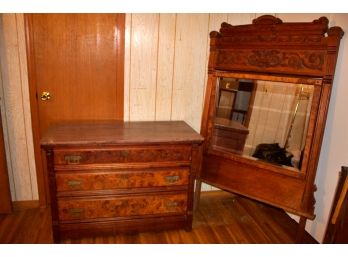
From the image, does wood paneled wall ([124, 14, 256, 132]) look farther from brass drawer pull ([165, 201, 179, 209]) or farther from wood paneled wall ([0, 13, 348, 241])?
brass drawer pull ([165, 201, 179, 209])

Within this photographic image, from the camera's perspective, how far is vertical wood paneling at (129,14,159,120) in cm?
237

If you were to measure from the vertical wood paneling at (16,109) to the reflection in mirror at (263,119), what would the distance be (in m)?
1.68

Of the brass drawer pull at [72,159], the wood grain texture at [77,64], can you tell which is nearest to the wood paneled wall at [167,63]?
the wood grain texture at [77,64]

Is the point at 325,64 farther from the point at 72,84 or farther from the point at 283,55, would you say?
the point at 72,84

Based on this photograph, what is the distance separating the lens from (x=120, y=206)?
7.01 ft

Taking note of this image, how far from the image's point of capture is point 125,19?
7.61ft

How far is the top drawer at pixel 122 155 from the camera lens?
195cm

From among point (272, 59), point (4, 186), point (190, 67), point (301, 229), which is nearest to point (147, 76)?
point (190, 67)

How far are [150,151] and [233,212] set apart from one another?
121cm

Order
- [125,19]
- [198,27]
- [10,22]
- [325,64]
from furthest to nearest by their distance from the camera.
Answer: [198,27], [125,19], [10,22], [325,64]

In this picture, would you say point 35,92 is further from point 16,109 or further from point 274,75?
point 274,75

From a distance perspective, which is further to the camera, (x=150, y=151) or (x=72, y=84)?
(x=72, y=84)
